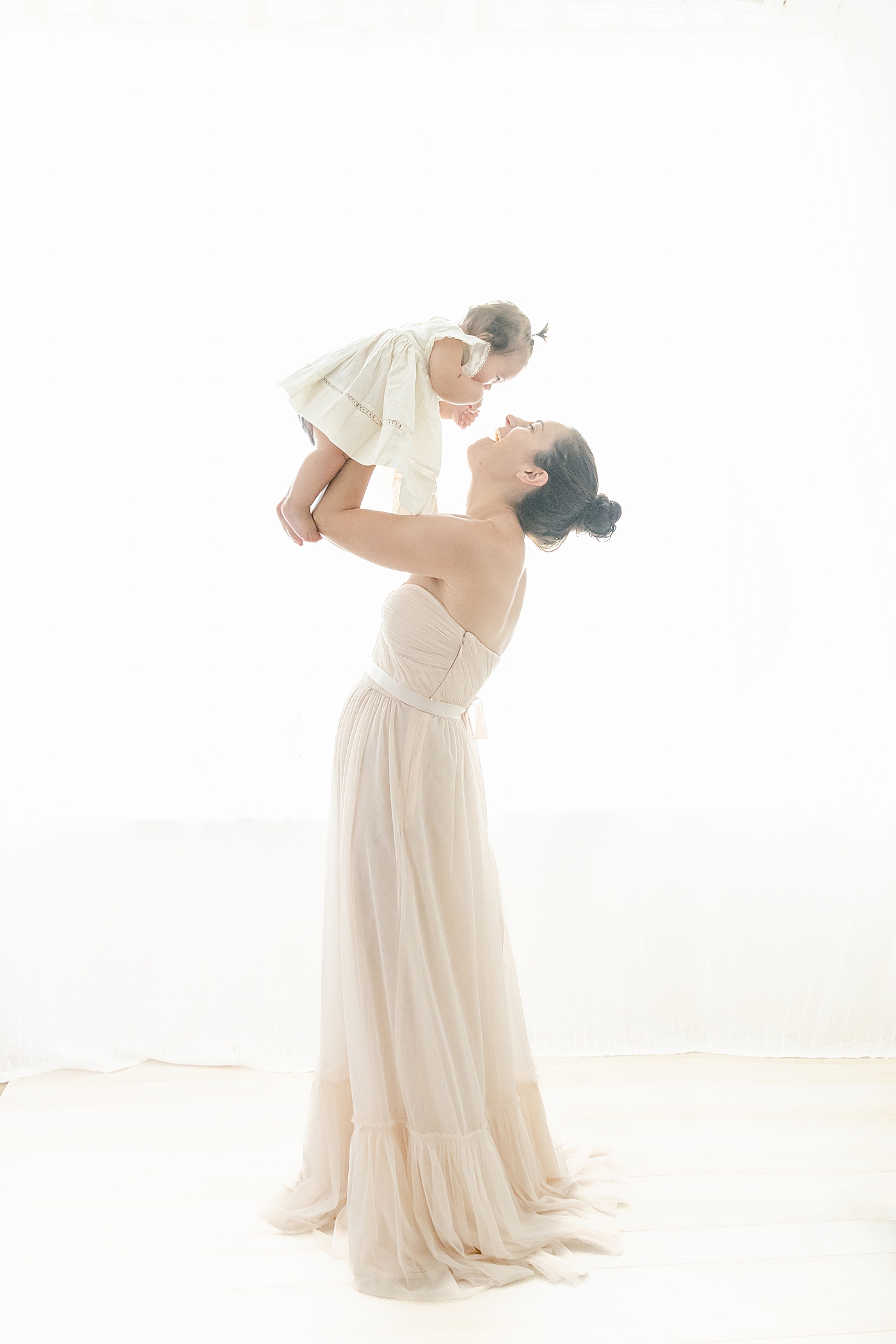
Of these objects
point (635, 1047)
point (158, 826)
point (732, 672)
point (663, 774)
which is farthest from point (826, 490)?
point (158, 826)

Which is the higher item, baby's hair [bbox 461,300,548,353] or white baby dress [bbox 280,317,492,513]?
baby's hair [bbox 461,300,548,353]

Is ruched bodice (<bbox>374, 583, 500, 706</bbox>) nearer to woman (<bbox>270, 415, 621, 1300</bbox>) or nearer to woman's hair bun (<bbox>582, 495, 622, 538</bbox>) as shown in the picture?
woman (<bbox>270, 415, 621, 1300</bbox>)

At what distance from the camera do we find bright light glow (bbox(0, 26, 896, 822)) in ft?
8.99

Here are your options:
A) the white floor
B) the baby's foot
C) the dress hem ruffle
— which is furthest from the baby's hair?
the white floor

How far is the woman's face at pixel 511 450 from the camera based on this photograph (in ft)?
6.49

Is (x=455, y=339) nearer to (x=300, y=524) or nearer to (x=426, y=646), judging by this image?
(x=300, y=524)

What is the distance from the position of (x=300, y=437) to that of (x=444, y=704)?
1.22m

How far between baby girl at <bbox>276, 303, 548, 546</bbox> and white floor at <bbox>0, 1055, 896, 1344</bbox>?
1425 mm

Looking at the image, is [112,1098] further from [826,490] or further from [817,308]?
[817,308]

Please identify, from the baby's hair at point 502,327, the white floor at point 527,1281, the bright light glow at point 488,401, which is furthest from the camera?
the bright light glow at point 488,401

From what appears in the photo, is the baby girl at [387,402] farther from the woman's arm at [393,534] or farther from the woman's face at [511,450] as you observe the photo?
the woman's face at [511,450]

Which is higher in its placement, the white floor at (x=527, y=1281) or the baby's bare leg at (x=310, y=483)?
the baby's bare leg at (x=310, y=483)

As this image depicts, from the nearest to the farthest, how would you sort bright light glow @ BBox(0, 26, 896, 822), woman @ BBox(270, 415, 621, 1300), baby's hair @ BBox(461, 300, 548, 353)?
woman @ BBox(270, 415, 621, 1300) → baby's hair @ BBox(461, 300, 548, 353) → bright light glow @ BBox(0, 26, 896, 822)

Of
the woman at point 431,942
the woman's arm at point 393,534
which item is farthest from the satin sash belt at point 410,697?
the woman's arm at point 393,534
